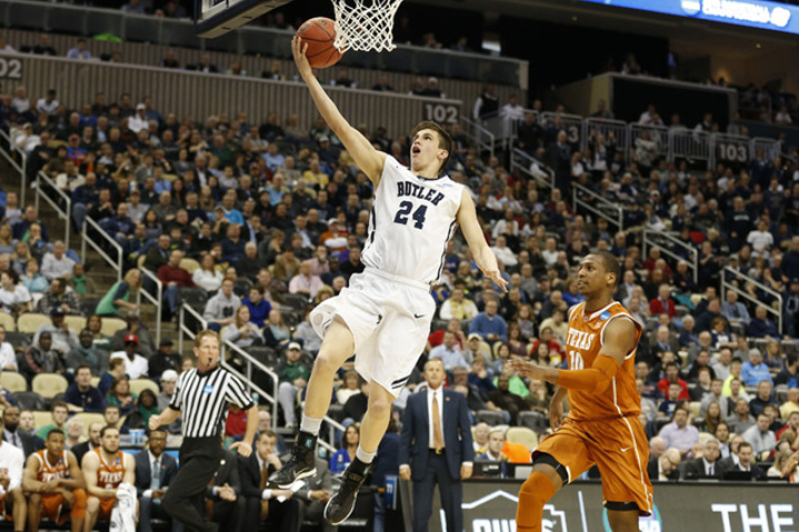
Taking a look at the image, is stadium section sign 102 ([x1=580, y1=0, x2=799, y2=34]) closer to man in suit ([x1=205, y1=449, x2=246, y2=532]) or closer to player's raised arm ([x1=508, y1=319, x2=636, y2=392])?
man in suit ([x1=205, y1=449, x2=246, y2=532])

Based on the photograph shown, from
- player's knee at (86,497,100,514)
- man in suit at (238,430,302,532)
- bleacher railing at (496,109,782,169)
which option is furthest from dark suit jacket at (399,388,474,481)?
bleacher railing at (496,109,782,169)

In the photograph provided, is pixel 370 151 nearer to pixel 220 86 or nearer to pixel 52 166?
pixel 52 166

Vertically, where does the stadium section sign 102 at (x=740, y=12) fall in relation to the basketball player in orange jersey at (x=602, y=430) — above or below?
above

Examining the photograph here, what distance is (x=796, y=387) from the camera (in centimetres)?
1700

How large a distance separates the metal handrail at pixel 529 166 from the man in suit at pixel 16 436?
46.7ft

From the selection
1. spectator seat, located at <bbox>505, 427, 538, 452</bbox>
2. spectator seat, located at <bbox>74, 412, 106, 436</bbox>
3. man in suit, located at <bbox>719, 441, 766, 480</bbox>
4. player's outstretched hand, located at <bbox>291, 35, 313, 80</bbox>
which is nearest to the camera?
player's outstretched hand, located at <bbox>291, 35, 313, 80</bbox>

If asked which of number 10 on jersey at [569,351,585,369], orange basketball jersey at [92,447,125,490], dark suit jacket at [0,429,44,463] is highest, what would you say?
number 10 on jersey at [569,351,585,369]

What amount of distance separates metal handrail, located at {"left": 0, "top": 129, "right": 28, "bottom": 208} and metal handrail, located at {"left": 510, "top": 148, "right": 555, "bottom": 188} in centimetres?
1041

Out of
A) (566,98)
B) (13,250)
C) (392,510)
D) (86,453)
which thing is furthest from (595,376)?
(566,98)

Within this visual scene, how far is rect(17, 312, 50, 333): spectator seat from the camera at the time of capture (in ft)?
46.5

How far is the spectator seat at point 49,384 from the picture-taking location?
43.1 ft

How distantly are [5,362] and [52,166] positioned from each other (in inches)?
218

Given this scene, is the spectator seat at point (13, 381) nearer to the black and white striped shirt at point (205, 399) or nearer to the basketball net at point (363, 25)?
the black and white striped shirt at point (205, 399)

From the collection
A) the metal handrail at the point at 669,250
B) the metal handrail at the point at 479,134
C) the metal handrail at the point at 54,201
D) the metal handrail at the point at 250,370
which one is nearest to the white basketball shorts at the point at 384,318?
the metal handrail at the point at 250,370
